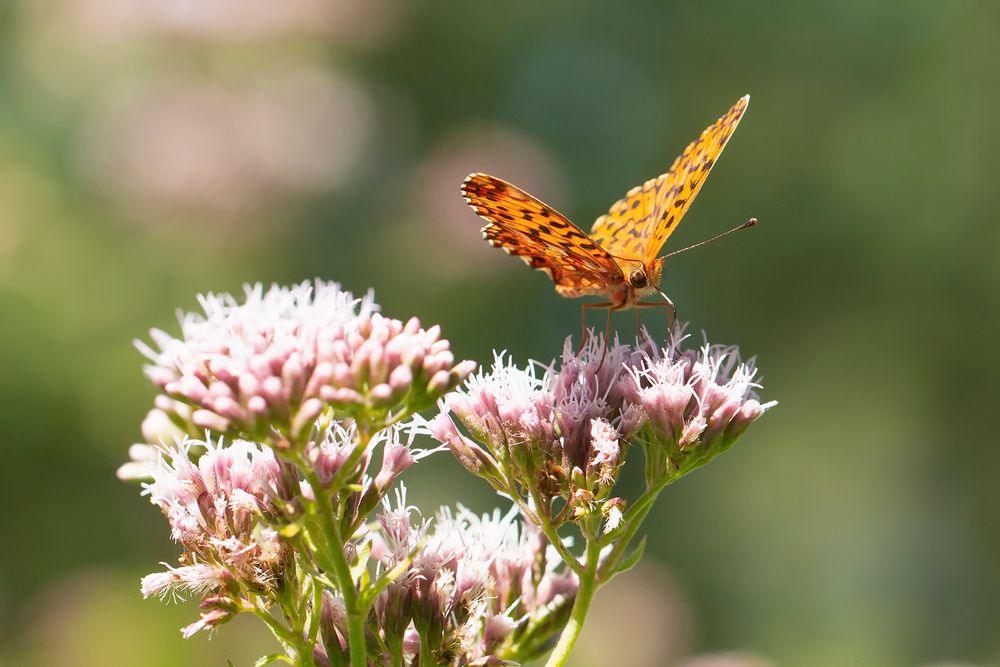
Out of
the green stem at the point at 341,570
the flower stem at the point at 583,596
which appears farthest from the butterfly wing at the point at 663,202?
the green stem at the point at 341,570

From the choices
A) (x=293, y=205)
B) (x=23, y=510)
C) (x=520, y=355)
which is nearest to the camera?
(x=23, y=510)

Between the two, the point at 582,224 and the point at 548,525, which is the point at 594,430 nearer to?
the point at 548,525

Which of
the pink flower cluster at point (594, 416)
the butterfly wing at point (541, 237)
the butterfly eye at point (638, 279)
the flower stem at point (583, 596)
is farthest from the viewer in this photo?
the butterfly eye at point (638, 279)

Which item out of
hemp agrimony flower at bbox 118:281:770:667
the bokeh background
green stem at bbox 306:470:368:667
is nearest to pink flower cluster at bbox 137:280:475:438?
hemp agrimony flower at bbox 118:281:770:667

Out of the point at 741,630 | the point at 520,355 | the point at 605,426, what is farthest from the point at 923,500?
the point at 605,426

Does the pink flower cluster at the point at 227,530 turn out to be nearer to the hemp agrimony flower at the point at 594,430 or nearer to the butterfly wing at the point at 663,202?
the hemp agrimony flower at the point at 594,430

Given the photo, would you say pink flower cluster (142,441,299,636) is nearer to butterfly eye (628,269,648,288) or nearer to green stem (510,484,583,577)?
green stem (510,484,583,577)

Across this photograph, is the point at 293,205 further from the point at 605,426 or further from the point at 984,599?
the point at 984,599
